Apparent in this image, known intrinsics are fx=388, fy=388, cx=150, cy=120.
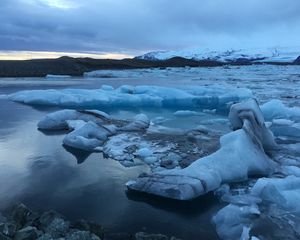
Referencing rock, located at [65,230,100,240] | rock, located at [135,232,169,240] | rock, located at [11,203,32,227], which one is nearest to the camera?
rock, located at [65,230,100,240]

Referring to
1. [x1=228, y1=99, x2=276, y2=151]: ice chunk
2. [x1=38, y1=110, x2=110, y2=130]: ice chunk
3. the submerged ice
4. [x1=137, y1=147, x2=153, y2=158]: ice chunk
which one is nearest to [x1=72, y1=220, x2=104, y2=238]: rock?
the submerged ice

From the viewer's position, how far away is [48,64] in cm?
3666

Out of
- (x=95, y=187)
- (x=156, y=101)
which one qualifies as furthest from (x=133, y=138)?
(x=156, y=101)

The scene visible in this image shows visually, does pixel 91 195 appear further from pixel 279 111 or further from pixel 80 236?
pixel 279 111

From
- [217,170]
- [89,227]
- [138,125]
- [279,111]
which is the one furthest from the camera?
[279,111]

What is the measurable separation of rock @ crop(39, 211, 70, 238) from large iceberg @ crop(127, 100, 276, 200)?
121cm

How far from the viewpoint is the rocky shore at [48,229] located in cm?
317

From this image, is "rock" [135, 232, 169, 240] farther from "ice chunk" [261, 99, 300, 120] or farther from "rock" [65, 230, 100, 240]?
"ice chunk" [261, 99, 300, 120]

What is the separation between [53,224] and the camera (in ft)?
11.2

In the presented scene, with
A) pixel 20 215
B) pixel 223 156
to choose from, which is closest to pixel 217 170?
pixel 223 156

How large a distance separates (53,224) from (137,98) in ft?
32.0

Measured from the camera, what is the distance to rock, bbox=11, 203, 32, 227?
11.8 feet

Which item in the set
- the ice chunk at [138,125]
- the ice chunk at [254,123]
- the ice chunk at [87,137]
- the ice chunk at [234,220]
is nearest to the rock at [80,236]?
the ice chunk at [234,220]

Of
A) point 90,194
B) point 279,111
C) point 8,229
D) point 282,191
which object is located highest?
point 8,229
